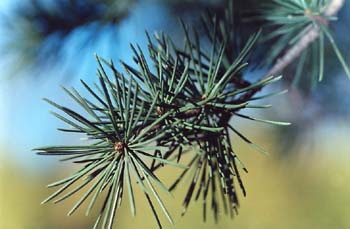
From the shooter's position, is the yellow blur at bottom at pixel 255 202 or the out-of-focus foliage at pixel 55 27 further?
the yellow blur at bottom at pixel 255 202

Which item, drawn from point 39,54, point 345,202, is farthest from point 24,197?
point 39,54

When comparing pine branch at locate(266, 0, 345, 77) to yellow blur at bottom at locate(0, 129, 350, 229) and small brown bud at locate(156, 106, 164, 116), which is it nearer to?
small brown bud at locate(156, 106, 164, 116)

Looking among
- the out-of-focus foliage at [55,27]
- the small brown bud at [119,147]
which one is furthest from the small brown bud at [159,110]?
the out-of-focus foliage at [55,27]

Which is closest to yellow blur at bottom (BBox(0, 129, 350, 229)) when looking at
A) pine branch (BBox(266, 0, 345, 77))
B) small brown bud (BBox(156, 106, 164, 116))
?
pine branch (BBox(266, 0, 345, 77))

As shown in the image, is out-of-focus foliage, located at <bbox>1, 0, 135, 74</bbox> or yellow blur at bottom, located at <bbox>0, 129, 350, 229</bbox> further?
yellow blur at bottom, located at <bbox>0, 129, 350, 229</bbox>

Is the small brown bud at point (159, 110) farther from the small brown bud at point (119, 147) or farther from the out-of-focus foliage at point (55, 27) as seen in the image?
the out-of-focus foliage at point (55, 27)

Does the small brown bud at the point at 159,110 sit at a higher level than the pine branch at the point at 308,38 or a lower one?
lower

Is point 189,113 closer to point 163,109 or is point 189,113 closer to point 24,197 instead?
point 163,109

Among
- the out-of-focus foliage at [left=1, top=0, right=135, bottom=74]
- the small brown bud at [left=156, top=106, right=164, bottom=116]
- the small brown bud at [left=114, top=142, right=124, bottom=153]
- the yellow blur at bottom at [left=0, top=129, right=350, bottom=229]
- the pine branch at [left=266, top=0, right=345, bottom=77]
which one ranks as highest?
the yellow blur at bottom at [left=0, top=129, right=350, bottom=229]

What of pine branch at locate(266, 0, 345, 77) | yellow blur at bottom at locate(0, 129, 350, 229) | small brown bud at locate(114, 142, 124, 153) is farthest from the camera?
yellow blur at bottom at locate(0, 129, 350, 229)

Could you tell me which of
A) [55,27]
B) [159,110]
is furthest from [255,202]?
[159,110]

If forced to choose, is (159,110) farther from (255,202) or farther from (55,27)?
(255,202)
